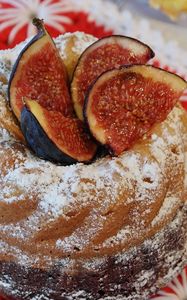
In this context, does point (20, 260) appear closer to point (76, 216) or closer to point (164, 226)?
point (76, 216)

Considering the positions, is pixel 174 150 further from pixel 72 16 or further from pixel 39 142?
pixel 72 16

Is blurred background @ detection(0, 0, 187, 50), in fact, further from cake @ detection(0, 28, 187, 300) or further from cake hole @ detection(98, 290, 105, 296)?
cake hole @ detection(98, 290, 105, 296)

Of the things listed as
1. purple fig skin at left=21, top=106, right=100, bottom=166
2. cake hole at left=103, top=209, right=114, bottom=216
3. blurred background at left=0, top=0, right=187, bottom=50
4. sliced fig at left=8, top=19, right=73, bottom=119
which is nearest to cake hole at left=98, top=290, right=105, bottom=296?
cake hole at left=103, top=209, right=114, bottom=216

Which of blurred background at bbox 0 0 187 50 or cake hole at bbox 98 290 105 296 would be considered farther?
blurred background at bbox 0 0 187 50

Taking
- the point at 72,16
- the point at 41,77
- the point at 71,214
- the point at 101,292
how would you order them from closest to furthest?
1. the point at 71,214
2. the point at 101,292
3. the point at 41,77
4. the point at 72,16

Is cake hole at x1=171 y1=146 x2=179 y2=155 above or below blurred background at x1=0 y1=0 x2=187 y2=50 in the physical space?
above

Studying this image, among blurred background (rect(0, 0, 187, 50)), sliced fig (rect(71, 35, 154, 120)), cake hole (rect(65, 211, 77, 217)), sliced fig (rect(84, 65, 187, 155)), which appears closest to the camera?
cake hole (rect(65, 211, 77, 217))

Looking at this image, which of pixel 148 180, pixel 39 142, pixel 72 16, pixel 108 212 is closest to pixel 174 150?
pixel 148 180

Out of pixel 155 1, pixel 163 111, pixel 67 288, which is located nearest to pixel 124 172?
pixel 163 111
